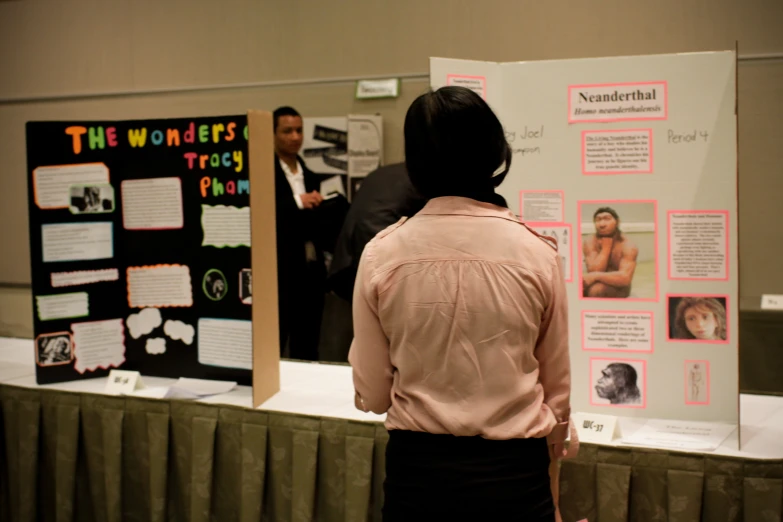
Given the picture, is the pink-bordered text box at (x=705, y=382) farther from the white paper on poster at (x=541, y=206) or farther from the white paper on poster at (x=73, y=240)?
the white paper on poster at (x=73, y=240)

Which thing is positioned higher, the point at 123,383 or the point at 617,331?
the point at 617,331

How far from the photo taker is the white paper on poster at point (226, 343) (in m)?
2.13

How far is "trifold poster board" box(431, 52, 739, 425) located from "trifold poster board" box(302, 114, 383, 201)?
2100mm

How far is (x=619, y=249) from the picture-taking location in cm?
180

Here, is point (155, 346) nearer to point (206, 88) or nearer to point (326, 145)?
point (326, 145)

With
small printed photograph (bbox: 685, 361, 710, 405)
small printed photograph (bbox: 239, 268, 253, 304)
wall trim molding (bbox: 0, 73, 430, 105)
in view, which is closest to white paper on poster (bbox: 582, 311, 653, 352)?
small printed photograph (bbox: 685, 361, 710, 405)

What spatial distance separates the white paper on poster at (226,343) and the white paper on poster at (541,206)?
848 millimetres

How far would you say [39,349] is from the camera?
2.21m

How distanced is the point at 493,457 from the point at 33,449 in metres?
1.63

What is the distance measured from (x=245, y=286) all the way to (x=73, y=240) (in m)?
0.58

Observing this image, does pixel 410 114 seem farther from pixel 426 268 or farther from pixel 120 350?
pixel 120 350

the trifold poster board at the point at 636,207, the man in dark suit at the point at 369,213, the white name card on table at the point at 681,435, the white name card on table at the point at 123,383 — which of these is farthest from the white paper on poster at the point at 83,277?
the white name card on table at the point at 681,435

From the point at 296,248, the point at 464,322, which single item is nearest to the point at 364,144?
the point at 296,248

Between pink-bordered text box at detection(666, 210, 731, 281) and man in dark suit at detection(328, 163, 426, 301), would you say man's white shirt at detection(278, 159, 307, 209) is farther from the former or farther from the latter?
pink-bordered text box at detection(666, 210, 731, 281)
